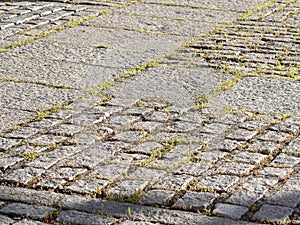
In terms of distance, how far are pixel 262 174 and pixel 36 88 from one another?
223 centimetres

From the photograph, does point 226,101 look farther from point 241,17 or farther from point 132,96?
point 241,17

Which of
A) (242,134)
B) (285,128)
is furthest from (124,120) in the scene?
(285,128)

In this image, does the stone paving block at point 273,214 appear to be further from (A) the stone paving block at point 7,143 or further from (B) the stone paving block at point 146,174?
(A) the stone paving block at point 7,143

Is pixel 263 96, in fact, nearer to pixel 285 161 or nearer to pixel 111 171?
pixel 285 161

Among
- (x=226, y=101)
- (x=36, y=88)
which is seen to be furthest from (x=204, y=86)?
(x=36, y=88)

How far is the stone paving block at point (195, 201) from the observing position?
3.94 m

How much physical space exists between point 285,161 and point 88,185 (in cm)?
115

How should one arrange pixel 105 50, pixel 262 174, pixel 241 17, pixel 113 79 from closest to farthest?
1. pixel 262 174
2. pixel 113 79
3. pixel 105 50
4. pixel 241 17

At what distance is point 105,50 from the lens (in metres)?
7.07

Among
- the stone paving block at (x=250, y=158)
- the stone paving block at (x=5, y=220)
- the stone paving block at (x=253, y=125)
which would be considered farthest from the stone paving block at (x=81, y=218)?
the stone paving block at (x=253, y=125)

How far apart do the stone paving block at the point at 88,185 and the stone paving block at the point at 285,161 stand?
988 mm

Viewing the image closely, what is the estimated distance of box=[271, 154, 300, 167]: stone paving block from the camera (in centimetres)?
450

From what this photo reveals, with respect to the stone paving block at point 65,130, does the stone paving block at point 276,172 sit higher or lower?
higher

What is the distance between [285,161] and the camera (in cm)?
455
